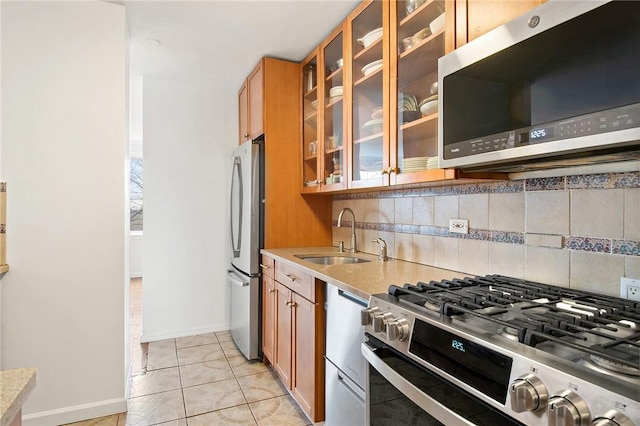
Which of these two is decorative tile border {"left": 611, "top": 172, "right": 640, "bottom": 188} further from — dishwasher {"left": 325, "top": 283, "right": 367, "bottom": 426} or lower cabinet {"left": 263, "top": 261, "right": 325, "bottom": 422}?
lower cabinet {"left": 263, "top": 261, "right": 325, "bottom": 422}

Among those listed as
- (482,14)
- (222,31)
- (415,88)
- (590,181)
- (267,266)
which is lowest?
(267,266)

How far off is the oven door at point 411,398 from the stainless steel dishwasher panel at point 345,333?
14 centimetres

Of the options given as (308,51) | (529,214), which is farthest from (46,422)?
(308,51)

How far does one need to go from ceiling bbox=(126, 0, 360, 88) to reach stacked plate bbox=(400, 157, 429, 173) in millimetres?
1055

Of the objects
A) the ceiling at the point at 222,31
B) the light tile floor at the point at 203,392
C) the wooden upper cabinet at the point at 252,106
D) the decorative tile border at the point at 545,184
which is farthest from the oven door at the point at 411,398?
the wooden upper cabinet at the point at 252,106

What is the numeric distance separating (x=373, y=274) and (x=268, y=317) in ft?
3.86

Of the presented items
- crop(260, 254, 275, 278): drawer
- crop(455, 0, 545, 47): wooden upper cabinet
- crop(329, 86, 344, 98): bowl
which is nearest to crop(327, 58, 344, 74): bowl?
crop(329, 86, 344, 98): bowl

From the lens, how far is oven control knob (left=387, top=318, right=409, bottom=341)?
3.50 ft

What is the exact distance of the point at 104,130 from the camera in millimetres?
2098

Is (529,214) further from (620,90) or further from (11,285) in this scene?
(11,285)

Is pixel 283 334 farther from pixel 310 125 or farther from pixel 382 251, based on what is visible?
Answer: pixel 310 125

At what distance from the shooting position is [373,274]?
1711mm

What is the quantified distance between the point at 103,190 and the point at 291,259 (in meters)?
1.18

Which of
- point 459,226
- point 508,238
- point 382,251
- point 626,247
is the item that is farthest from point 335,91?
point 626,247
